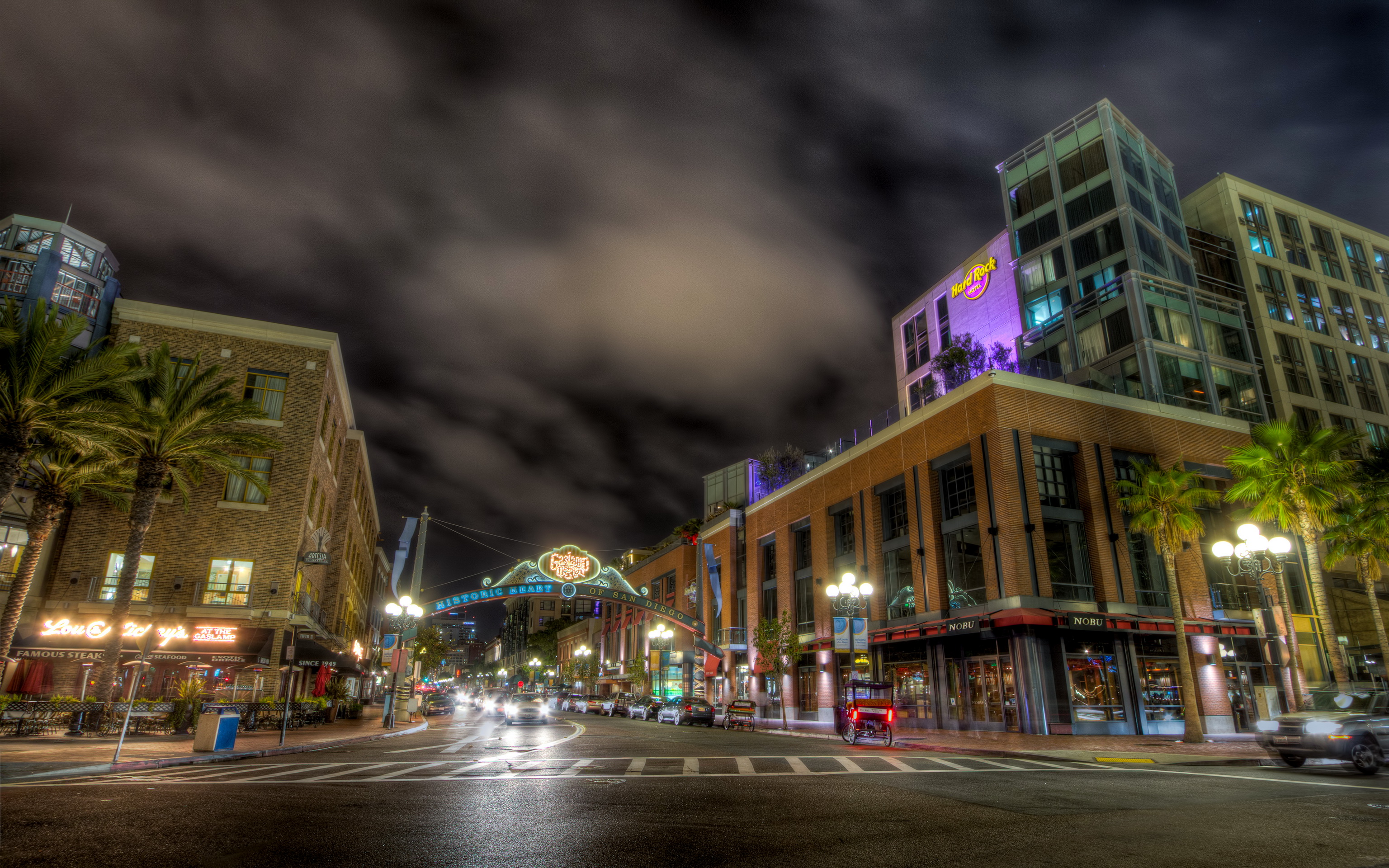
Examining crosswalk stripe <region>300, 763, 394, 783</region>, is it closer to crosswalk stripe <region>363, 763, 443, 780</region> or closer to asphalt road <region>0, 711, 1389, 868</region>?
asphalt road <region>0, 711, 1389, 868</region>

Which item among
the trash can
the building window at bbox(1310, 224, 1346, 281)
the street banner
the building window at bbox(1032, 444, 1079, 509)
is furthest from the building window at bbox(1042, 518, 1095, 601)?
the building window at bbox(1310, 224, 1346, 281)

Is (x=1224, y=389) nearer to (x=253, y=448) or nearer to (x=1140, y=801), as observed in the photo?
(x=1140, y=801)

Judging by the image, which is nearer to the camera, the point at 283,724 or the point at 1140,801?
the point at 1140,801

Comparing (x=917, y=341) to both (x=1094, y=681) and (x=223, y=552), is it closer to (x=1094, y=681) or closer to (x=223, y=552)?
(x=1094, y=681)

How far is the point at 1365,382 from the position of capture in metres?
55.9

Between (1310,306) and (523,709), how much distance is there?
63821mm

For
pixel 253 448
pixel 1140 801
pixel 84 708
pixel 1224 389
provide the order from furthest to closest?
1. pixel 1224 389
2. pixel 253 448
3. pixel 84 708
4. pixel 1140 801

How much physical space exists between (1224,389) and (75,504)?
58.7m

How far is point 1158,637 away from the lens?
31.6 metres

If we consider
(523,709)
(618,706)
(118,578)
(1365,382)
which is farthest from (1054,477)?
(1365,382)

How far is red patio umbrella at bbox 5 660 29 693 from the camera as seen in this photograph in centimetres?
2792

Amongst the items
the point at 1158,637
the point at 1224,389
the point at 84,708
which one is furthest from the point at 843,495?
the point at 84,708

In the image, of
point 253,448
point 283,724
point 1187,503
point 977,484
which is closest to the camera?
point 283,724

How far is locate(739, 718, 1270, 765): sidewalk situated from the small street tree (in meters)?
10.6
